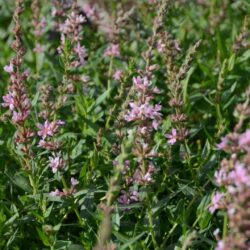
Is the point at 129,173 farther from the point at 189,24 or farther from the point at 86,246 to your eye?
the point at 189,24

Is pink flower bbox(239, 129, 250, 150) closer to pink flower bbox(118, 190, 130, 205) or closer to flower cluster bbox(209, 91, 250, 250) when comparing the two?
flower cluster bbox(209, 91, 250, 250)

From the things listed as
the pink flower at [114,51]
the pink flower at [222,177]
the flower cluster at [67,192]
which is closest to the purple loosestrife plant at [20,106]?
the flower cluster at [67,192]

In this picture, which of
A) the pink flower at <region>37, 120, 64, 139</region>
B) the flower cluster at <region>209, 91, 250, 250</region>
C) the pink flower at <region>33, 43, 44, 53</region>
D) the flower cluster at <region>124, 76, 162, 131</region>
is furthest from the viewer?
the pink flower at <region>33, 43, 44, 53</region>

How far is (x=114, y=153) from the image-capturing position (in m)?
3.32

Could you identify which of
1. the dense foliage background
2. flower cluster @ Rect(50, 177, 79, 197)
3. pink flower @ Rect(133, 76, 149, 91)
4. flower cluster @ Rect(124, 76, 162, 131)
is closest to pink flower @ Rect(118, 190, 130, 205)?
the dense foliage background

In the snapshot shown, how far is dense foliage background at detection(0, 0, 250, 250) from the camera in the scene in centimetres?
298

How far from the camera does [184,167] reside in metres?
3.72

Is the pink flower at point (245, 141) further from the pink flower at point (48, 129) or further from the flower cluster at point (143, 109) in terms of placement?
the pink flower at point (48, 129)

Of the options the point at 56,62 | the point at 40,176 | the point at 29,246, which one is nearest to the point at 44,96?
the point at 40,176

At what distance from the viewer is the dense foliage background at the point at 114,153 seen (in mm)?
2977

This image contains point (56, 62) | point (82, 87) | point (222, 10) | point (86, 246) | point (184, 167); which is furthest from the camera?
point (222, 10)

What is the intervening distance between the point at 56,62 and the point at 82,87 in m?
0.44

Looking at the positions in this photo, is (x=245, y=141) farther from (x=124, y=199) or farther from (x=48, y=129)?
(x=48, y=129)

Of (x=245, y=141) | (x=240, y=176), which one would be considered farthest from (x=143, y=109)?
(x=240, y=176)
